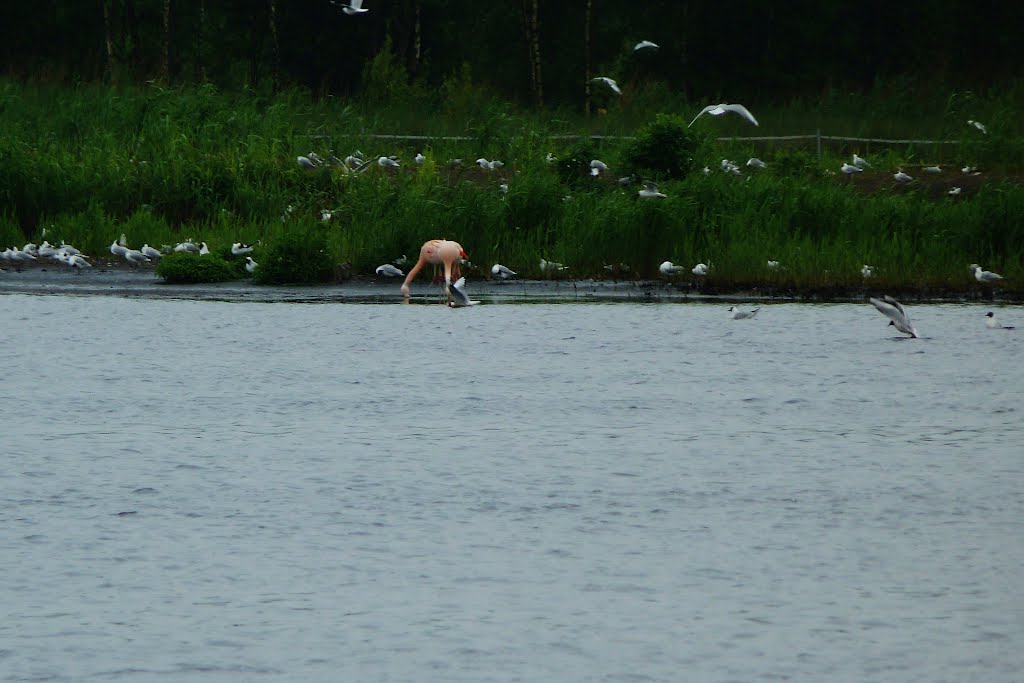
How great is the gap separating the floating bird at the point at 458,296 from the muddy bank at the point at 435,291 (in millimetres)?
620

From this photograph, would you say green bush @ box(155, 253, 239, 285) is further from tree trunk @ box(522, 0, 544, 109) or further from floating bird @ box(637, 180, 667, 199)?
tree trunk @ box(522, 0, 544, 109)

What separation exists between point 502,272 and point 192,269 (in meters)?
3.61

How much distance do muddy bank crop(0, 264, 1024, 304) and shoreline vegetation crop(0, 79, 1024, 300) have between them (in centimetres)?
13

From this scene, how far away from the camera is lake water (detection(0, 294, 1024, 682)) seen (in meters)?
6.48

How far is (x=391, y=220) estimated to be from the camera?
21.4 m

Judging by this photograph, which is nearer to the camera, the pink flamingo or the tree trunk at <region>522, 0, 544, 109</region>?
the pink flamingo

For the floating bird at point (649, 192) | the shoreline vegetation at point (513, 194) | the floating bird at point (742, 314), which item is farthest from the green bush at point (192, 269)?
the floating bird at point (742, 314)

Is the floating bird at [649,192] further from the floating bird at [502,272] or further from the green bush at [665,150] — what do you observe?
the floating bird at [502,272]

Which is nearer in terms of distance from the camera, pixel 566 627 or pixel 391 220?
pixel 566 627

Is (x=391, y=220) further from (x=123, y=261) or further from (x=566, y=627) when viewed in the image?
(x=566, y=627)

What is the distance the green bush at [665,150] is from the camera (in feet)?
72.7

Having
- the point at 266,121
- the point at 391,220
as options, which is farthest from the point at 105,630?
the point at 266,121

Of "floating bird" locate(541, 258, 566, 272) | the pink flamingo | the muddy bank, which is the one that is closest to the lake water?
the pink flamingo

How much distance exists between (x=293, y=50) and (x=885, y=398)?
29.2 metres
